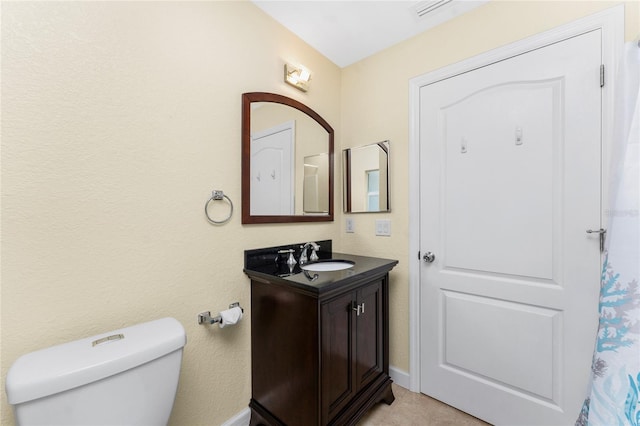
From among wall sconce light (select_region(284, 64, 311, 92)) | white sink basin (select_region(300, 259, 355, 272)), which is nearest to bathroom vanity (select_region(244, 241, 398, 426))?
white sink basin (select_region(300, 259, 355, 272))

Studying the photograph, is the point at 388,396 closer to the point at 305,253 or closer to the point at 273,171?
the point at 305,253

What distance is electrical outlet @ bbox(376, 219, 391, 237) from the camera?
190 centimetres

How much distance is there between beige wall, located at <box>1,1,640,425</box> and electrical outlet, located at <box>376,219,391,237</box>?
12 cm

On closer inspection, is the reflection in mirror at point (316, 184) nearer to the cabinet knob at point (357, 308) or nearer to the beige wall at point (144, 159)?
the beige wall at point (144, 159)

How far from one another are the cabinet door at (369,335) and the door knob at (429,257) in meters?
0.35

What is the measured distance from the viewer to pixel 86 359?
81 cm

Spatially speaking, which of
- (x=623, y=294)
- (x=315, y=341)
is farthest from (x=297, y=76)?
(x=623, y=294)

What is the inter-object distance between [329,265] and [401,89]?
4.21ft

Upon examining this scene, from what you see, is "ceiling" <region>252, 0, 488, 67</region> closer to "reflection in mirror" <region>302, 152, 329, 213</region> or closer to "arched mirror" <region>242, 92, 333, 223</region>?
"arched mirror" <region>242, 92, 333, 223</region>

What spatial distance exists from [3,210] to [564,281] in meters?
2.23

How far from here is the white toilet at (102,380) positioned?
0.73m

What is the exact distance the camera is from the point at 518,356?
143 centimetres

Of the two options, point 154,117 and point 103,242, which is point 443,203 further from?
point 103,242

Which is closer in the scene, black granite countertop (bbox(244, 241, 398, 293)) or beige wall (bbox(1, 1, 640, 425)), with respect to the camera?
beige wall (bbox(1, 1, 640, 425))
